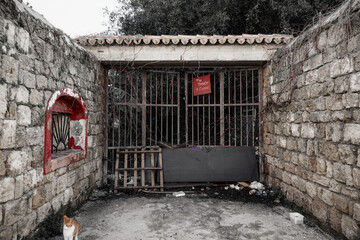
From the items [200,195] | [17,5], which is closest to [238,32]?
[200,195]

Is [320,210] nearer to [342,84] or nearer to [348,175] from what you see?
[348,175]

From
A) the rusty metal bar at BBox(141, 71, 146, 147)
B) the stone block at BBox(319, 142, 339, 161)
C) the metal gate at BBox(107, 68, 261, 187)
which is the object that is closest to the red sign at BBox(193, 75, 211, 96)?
the metal gate at BBox(107, 68, 261, 187)

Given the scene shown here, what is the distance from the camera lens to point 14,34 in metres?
2.50

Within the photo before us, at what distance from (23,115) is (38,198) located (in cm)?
102

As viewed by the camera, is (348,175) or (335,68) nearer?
(348,175)

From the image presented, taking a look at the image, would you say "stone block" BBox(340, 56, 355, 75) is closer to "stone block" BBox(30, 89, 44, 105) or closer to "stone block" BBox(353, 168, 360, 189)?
"stone block" BBox(353, 168, 360, 189)

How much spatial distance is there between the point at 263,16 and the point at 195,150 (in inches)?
228

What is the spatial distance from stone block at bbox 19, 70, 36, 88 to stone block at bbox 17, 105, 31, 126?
265 mm

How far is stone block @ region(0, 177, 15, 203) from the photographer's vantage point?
231 centimetres

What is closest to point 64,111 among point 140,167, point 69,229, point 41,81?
point 41,81

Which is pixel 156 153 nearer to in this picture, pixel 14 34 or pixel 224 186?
pixel 224 186

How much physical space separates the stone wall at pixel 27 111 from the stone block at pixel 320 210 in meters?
3.60

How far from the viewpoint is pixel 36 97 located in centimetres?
292

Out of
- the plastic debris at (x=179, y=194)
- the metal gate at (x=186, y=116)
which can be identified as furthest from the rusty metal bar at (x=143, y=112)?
the plastic debris at (x=179, y=194)
